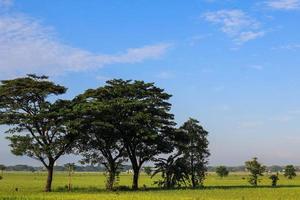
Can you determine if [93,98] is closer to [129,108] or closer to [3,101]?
[129,108]

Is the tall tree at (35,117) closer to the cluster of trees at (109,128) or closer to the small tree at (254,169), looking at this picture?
the cluster of trees at (109,128)

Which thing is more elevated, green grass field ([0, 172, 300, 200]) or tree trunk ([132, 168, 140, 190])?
A: tree trunk ([132, 168, 140, 190])

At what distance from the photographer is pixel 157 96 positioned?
68812mm

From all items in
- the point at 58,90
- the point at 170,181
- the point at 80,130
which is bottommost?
the point at 170,181

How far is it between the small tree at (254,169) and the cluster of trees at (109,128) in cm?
1679

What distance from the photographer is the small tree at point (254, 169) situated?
90412mm

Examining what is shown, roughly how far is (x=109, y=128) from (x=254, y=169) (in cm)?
3714

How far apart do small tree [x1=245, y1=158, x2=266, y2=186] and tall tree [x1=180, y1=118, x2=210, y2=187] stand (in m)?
16.3

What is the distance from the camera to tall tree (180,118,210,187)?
75.4 meters

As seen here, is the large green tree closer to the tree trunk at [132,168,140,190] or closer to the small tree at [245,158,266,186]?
the tree trunk at [132,168,140,190]

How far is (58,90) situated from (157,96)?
12.9 m

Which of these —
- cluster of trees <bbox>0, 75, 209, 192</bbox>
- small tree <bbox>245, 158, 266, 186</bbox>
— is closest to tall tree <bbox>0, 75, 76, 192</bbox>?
cluster of trees <bbox>0, 75, 209, 192</bbox>

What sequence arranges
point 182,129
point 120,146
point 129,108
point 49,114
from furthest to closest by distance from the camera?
point 182,129, point 120,146, point 129,108, point 49,114

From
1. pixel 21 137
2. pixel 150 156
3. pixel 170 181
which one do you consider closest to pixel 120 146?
pixel 150 156
